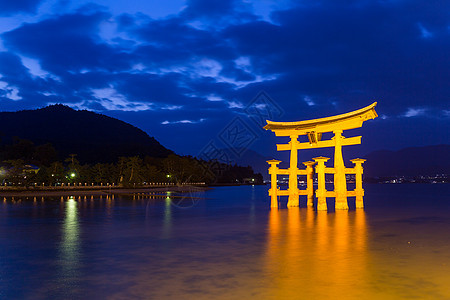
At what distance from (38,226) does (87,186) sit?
48882mm

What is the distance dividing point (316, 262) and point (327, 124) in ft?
57.7

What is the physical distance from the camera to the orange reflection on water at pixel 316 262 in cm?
826

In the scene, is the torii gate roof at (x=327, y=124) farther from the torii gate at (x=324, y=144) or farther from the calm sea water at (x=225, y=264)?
the calm sea water at (x=225, y=264)

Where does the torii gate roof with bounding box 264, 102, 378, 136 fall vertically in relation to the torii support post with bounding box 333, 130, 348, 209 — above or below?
above

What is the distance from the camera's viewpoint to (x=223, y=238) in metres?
16.8

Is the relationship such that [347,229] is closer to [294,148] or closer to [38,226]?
[294,148]

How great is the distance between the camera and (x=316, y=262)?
36.6 ft

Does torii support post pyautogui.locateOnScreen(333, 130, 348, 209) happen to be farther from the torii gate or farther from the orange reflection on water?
the orange reflection on water

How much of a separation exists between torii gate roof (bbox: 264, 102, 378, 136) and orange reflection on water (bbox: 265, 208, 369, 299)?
8.76 meters

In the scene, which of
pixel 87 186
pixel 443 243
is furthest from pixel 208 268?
pixel 87 186

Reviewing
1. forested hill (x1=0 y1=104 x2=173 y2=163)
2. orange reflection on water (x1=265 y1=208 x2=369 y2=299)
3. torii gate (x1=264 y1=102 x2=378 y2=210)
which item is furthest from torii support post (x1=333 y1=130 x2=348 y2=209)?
forested hill (x1=0 y1=104 x2=173 y2=163)

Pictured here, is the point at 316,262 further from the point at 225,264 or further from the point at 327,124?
the point at 327,124

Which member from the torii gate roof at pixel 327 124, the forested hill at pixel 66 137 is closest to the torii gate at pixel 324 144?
the torii gate roof at pixel 327 124

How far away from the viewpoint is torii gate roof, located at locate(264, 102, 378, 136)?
24641 mm
